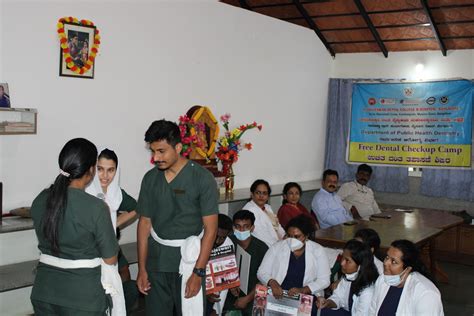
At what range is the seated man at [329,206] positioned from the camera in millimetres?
6207

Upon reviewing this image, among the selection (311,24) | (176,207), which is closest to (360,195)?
(311,24)

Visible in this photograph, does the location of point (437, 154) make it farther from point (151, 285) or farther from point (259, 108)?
point (151, 285)

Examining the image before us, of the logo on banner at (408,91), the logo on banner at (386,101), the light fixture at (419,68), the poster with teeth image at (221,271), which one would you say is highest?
the light fixture at (419,68)

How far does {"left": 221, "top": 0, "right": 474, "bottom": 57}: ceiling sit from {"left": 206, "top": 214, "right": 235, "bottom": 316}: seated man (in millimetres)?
4067

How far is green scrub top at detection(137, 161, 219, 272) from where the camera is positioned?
3051mm

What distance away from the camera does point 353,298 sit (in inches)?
157

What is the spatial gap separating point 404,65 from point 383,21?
0.82 m

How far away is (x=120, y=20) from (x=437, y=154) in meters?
4.54

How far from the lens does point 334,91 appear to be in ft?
28.2

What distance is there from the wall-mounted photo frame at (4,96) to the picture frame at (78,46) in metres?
0.54

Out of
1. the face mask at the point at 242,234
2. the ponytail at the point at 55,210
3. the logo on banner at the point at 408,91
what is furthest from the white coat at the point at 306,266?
the logo on banner at the point at 408,91

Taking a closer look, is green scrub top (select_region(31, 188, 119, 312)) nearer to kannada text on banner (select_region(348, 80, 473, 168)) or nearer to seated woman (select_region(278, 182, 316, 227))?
seated woman (select_region(278, 182, 316, 227))

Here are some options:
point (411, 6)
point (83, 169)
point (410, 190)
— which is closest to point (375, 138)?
point (410, 190)

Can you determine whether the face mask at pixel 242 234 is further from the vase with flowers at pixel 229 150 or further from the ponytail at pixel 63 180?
the ponytail at pixel 63 180
